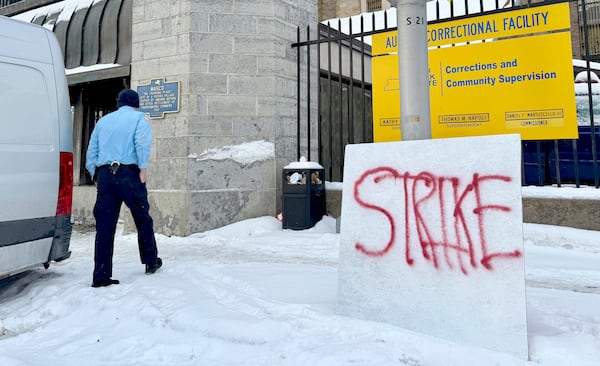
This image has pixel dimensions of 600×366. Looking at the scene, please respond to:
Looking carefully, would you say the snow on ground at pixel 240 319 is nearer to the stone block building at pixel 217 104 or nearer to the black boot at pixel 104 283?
the black boot at pixel 104 283

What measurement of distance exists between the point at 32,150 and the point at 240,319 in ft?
7.37

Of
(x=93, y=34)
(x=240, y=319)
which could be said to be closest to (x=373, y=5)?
(x=93, y=34)

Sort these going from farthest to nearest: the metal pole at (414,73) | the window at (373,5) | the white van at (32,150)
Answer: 1. the window at (373,5)
2. the white van at (32,150)
3. the metal pole at (414,73)

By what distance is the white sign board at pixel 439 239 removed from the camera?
209cm

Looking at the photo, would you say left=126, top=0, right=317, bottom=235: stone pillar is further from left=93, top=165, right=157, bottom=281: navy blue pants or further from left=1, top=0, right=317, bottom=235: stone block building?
left=93, top=165, right=157, bottom=281: navy blue pants

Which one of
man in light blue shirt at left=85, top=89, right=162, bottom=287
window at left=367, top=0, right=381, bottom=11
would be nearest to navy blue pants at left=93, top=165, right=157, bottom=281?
man in light blue shirt at left=85, top=89, right=162, bottom=287

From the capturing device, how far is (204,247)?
215 inches

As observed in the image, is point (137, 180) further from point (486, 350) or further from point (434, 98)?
point (434, 98)

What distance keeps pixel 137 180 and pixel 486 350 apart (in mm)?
3051

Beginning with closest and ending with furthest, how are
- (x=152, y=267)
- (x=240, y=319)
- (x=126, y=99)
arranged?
1. (x=240, y=319)
2. (x=126, y=99)
3. (x=152, y=267)

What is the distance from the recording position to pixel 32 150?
3.25 metres

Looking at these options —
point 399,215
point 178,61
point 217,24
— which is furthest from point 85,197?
point 399,215

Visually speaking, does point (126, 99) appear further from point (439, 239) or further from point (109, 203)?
point (439, 239)

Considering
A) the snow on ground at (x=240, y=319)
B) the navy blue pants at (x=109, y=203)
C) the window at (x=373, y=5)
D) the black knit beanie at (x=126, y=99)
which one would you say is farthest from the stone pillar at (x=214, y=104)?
the window at (x=373, y=5)
